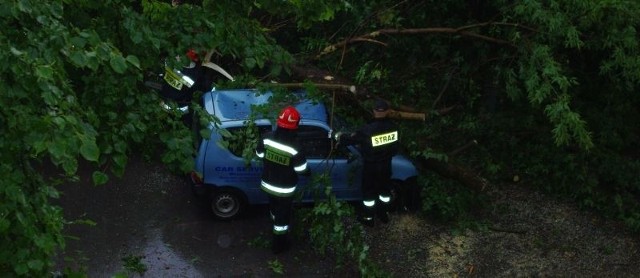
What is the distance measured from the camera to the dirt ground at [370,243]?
680 cm

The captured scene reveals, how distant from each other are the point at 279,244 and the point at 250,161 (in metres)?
0.99

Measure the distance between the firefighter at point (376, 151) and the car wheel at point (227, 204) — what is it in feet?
4.87

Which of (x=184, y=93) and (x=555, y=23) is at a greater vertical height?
(x=555, y=23)

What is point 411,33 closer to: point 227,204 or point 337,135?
point 337,135

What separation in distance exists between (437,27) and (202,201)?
12.2 feet

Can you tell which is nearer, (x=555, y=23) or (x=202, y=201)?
(x=555, y=23)

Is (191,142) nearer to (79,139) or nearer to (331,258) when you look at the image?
(79,139)

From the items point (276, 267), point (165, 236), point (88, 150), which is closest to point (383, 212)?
point (276, 267)

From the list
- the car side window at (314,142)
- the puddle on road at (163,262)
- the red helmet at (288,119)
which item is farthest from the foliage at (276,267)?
the red helmet at (288,119)

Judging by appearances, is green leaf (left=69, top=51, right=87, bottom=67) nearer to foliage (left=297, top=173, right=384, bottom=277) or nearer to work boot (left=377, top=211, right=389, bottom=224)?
foliage (left=297, top=173, right=384, bottom=277)

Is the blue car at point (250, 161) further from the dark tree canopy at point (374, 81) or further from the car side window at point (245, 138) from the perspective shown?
the dark tree canopy at point (374, 81)

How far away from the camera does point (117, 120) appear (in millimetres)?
3695

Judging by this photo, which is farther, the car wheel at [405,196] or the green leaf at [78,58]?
the car wheel at [405,196]

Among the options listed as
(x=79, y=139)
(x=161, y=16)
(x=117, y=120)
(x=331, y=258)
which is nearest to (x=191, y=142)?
(x=117, y=120)
